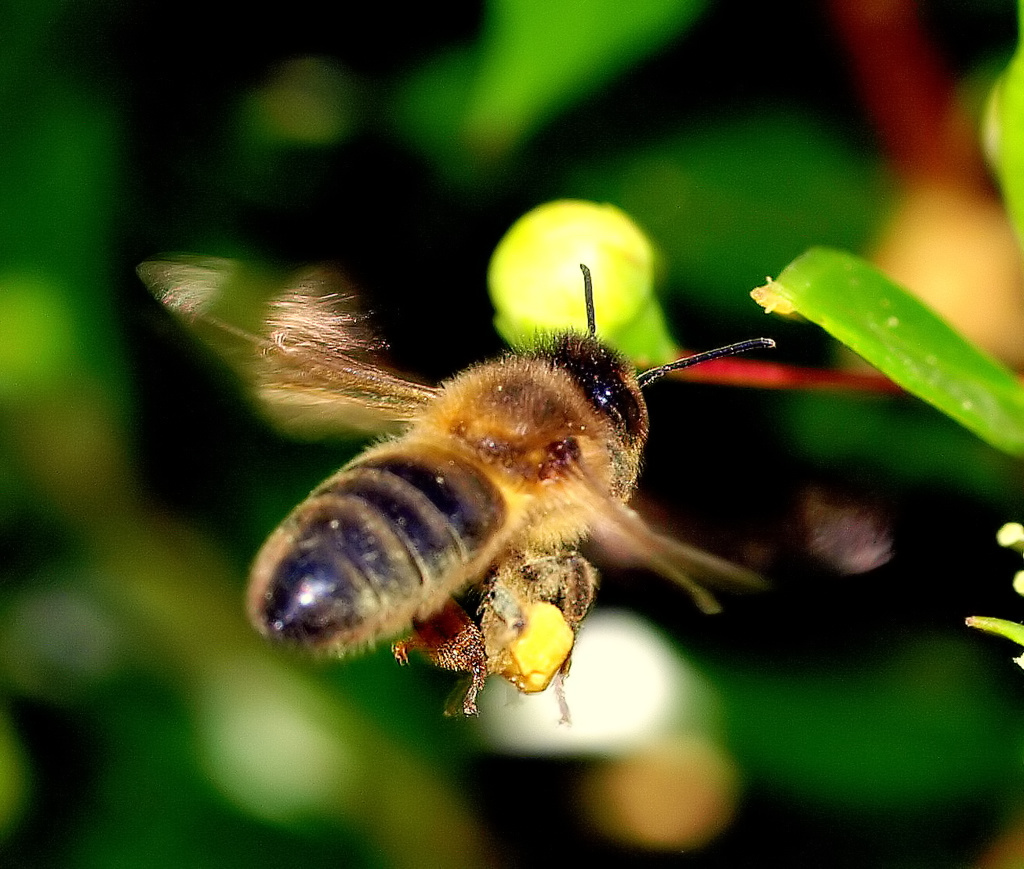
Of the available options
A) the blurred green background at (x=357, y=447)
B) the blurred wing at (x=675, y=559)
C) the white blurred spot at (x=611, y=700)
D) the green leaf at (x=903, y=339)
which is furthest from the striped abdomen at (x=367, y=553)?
the white blurred spot at (x=611, y=700)

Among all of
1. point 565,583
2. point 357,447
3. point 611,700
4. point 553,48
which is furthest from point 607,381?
point 611,700

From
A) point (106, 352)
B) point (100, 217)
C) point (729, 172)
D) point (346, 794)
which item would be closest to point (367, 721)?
point (346, 794)

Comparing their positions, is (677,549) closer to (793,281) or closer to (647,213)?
(793,281)

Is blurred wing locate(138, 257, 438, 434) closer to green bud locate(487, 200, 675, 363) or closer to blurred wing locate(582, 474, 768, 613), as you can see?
green bud locate(487, 200, 675, 363)

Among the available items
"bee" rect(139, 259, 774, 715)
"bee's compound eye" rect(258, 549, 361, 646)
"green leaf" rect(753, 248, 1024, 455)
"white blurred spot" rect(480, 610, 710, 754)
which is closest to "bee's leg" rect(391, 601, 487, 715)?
"bee" rect(139, 259, 774, 715)

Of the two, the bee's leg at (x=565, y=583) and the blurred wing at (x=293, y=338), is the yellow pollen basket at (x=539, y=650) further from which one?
the blurred wing at (x=293, y=338)

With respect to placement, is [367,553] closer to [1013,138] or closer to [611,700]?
[1013,138]
